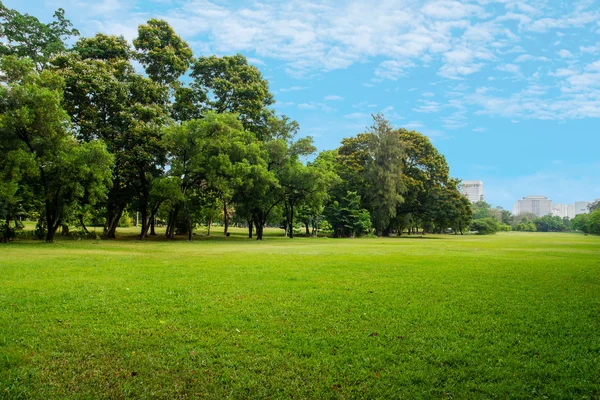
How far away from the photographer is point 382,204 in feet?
153

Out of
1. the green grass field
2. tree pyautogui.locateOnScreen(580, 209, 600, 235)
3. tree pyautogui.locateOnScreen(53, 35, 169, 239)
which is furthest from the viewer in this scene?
tree pyautogui.locateOnScreen(580, 209, 600, 235)

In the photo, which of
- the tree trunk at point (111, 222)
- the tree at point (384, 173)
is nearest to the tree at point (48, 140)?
the tree trunk at point (111, 222)

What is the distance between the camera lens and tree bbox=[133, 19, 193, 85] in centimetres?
3231

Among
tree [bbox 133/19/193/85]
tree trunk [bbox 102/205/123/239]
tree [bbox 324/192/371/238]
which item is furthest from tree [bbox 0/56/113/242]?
tree [bbox 324/192/371/238]

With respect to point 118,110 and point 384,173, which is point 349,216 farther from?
point 118,110

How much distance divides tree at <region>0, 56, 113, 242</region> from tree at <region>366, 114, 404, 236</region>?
31.7m

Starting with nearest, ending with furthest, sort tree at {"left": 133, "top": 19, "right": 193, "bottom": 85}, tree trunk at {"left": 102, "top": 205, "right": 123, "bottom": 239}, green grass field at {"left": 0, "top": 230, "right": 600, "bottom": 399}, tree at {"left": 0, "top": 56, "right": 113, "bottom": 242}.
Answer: green grass field at {"left": 0, "top": 230, "right": 600, "bottom": 399}, tree at {"left": 0, "top": 56, "right": 113, "bottom": 242}, tree trunk at {"left": 102, "top": 205, "right": 123, "bottom": 239}, tree at {"left": 133, "top": 19, "right": 193, "bottom": 85}

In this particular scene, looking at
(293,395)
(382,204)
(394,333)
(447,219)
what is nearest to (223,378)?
(293,395)

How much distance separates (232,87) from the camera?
3538 cm

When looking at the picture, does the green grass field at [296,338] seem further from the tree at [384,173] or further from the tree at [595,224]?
the tree at [595,224]

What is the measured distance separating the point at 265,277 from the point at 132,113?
23475mm

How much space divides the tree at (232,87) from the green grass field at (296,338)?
28232mm

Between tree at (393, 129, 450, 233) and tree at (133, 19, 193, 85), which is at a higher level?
tree at (133, 19, 193, 85)

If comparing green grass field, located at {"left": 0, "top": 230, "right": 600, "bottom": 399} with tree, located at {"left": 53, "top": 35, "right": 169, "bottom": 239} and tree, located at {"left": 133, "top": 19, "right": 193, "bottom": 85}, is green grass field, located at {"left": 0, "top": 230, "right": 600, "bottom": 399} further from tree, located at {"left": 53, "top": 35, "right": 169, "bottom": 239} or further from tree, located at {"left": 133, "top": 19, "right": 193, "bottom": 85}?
tree, located at {"left": 133, "top": 19, "right": 193, "bottom": 85}
